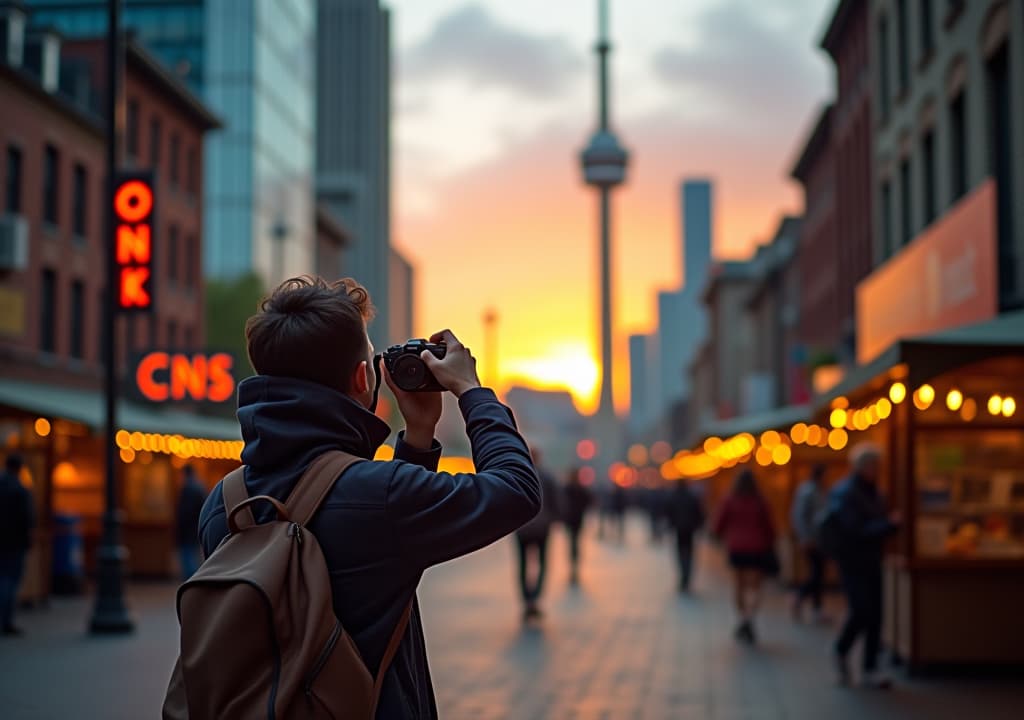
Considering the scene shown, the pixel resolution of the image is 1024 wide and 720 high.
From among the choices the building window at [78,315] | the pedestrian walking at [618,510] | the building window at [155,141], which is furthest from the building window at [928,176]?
the pedestrian walking at [618,510]

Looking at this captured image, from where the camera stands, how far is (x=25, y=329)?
3469cm

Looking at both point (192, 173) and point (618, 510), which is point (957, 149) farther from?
point (618, 510)

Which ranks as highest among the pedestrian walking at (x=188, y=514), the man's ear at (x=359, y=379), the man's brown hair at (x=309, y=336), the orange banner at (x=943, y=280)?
the orange banner at (x=943, y=280)

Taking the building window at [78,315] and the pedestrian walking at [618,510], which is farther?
the pedestrian walking at [618,510]

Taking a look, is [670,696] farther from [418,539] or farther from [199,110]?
[199,110]

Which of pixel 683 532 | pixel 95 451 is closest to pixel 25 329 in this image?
pixel 95 451

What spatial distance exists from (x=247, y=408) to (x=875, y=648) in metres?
10.5

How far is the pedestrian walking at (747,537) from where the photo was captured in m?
17.8

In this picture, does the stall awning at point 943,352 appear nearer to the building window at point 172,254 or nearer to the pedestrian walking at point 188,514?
the pedestrian walking at point 188,514

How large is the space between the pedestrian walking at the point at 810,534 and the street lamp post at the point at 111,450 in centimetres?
768

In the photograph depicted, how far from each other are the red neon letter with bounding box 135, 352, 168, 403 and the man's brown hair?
1281 inches

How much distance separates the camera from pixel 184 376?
35.0 meters

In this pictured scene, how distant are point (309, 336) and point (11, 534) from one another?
49.7ft

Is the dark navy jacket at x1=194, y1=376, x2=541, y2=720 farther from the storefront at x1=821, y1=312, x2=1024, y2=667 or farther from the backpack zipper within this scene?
the storefront at x1=821, y1=312, x2=1024, y2=667
